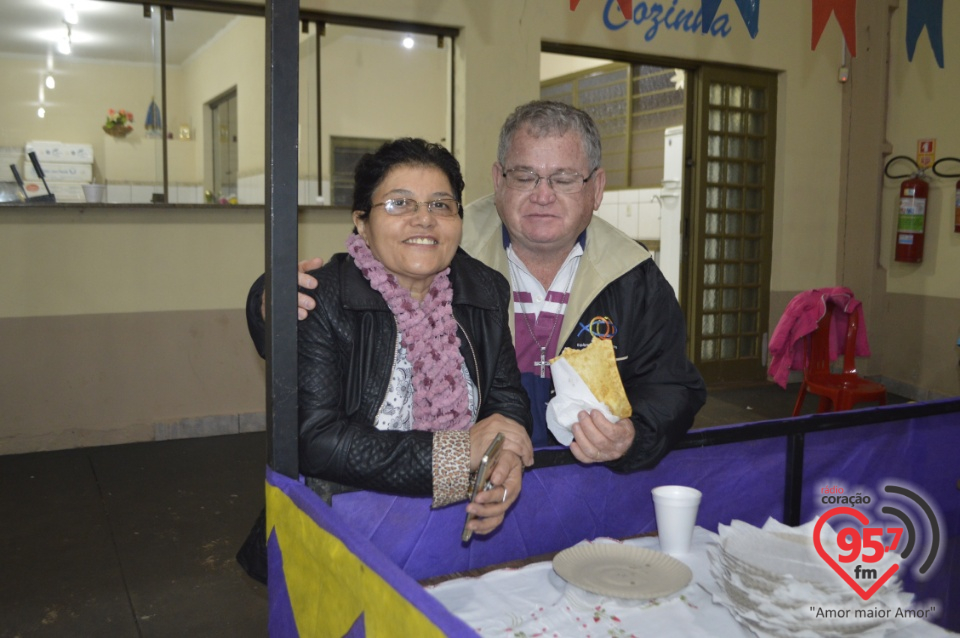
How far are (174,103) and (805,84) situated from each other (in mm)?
4875

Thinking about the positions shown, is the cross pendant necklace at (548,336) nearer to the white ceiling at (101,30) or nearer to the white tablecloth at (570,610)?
the white tablecloth at (570,610)

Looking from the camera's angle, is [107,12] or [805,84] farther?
[805,84]

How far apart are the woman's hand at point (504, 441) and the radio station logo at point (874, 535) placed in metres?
0.55

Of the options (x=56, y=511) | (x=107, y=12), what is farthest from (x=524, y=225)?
(x=107, y=12)

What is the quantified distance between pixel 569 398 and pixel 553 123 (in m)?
0.80

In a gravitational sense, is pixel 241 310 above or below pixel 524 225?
below

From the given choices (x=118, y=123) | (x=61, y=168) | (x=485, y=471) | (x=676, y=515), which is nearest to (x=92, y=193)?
(x=61, y=168)

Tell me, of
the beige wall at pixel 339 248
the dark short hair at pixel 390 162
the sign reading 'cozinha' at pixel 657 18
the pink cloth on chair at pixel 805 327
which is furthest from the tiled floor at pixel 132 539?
the sign reading 'cozinha' at pixel 657 18

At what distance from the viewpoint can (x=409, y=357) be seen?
5.46 feet

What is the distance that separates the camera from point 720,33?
245 inches

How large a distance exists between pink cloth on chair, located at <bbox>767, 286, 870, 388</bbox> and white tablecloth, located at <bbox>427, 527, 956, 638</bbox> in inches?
129

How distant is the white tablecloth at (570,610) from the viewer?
1223mm

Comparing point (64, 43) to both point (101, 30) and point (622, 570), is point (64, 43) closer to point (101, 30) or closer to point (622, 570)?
point (101, 30)

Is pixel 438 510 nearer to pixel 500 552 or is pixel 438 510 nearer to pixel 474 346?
pixel 500 552
